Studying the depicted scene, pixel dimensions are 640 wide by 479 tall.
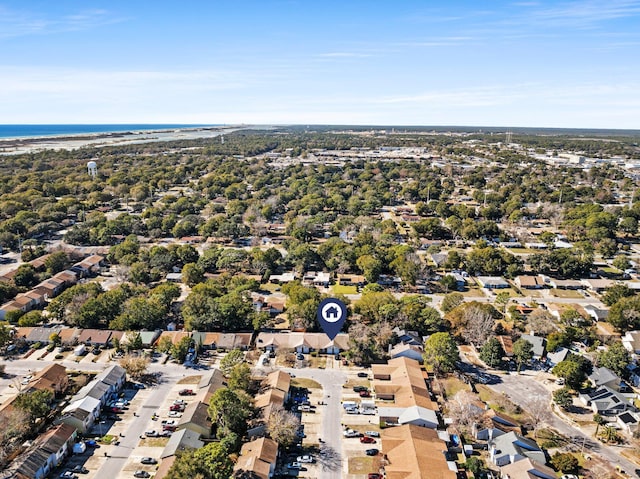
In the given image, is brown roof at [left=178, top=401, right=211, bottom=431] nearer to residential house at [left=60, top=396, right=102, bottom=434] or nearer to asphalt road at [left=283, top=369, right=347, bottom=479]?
residential house at [left=60, top=396, right=102, bottom=434]

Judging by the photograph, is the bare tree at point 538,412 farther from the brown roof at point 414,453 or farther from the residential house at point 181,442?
the residential house at point 181,442

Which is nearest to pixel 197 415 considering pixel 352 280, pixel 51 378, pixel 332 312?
pixel 51 378

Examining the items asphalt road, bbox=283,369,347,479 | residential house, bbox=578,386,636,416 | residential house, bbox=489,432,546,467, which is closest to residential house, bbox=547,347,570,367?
residential house, bbox=578,386,636,416

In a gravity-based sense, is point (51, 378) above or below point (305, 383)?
above

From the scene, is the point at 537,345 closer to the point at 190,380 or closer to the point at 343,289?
the point at 343,289

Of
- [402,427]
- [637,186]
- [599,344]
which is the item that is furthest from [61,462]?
[637,186]

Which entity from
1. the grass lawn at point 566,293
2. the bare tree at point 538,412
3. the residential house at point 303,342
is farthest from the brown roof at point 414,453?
the grass lawn at point 566,293

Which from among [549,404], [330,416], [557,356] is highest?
[557,356]
